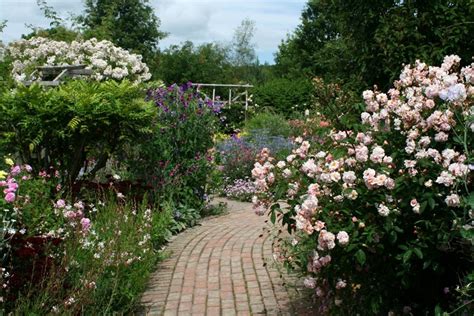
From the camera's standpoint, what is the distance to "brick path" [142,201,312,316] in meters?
4.36

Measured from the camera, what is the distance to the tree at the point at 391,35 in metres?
4.85

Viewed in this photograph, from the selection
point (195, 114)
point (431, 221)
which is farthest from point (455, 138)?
point (195, 114)

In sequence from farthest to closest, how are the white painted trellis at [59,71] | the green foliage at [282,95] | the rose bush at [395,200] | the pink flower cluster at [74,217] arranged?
the green foliage at [282,95] → the white painted trellis at [59,71] → the pink flower cluster at [74,217] → the rose bush at [395,200]

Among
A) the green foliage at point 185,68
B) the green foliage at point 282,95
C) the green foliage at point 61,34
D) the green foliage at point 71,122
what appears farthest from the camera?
the green foliage at point 185,68

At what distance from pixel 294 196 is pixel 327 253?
0.42 meters

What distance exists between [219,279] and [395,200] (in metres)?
2.34

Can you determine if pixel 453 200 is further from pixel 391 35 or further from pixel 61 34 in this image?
pixel 61 34

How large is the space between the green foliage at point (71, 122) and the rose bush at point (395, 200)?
308cm

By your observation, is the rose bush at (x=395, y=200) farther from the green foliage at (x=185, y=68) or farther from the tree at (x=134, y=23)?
the tree at (x=134, y=23)

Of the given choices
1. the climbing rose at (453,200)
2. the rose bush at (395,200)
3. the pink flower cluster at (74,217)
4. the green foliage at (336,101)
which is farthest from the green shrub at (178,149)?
the climbing rose at (453,200)

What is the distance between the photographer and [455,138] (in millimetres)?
3074

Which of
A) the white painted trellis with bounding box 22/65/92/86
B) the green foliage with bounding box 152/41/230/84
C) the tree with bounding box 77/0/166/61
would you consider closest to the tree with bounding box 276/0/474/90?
the white painted trellis with bounding box 22/65/92/86

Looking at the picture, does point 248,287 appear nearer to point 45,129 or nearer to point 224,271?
point 224,271

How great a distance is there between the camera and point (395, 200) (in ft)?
10.3
